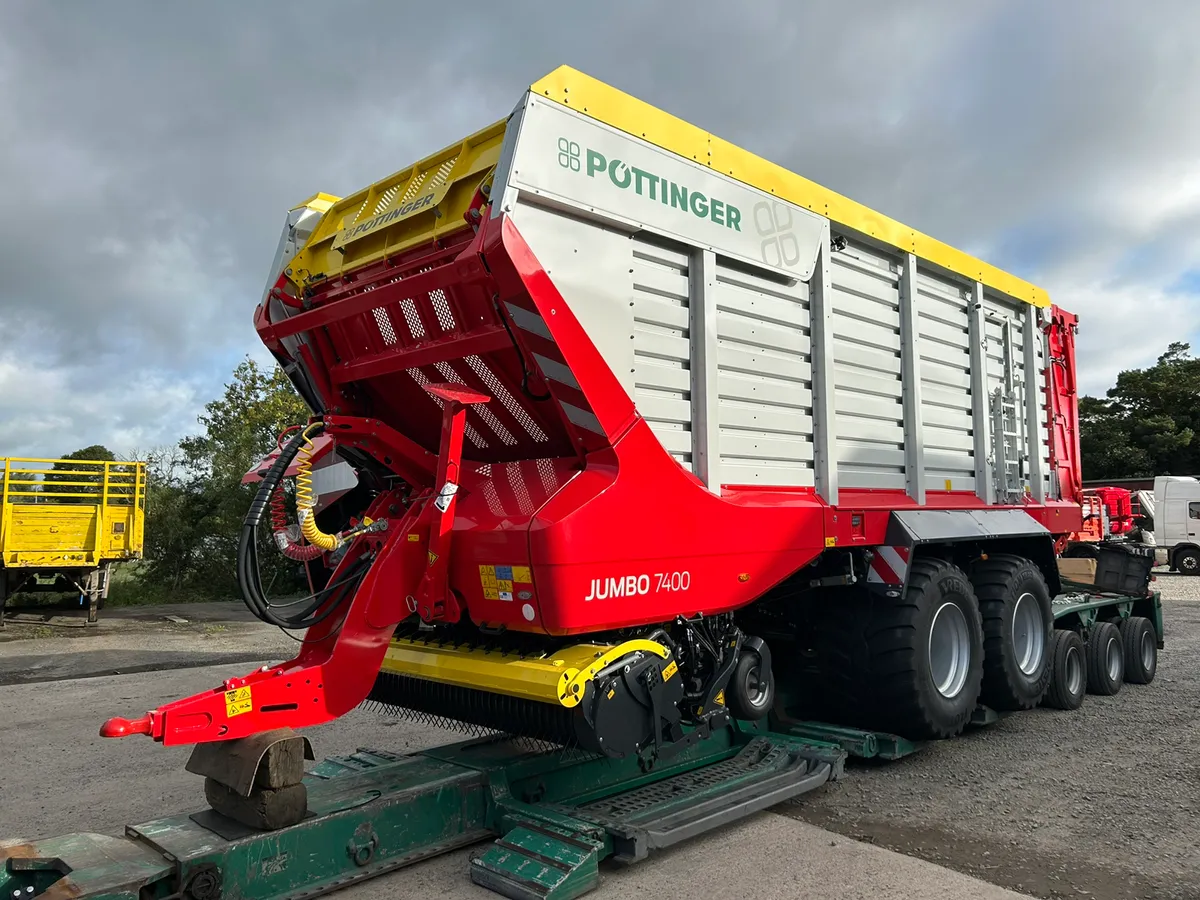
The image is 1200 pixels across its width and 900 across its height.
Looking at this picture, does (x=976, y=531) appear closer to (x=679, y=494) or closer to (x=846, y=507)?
(x=846, y=507)

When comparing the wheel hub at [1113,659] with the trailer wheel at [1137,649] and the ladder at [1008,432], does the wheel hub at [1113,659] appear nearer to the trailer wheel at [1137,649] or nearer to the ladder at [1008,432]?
the trailer wheel at [1137,649]

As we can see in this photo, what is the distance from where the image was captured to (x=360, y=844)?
3.54 m

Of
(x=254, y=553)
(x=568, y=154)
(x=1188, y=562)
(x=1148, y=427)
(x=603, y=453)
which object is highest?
(x=1148, y=427)

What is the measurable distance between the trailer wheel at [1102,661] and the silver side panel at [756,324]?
188 centimetres

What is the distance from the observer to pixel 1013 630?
6.19 metres

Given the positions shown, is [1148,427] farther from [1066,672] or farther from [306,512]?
[306,512]

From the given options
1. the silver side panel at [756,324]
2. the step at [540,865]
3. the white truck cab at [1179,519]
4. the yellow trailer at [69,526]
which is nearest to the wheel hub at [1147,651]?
the silver side panel at [756,324]

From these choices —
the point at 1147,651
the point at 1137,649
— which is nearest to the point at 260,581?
the point at 1137,649

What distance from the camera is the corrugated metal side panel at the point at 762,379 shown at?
445 cm

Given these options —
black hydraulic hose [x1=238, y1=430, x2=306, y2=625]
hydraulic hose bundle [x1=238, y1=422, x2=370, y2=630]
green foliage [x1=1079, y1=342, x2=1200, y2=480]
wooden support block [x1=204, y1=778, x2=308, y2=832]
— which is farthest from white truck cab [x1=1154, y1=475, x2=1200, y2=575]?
wooden support block [x1=204, y1=778, x2=308, y2=832]

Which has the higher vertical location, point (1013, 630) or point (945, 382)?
point (945, 382)

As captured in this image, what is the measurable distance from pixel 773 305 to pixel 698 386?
85 cm

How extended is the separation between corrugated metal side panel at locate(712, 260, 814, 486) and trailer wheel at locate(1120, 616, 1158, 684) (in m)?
5.10

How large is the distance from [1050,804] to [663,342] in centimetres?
325
